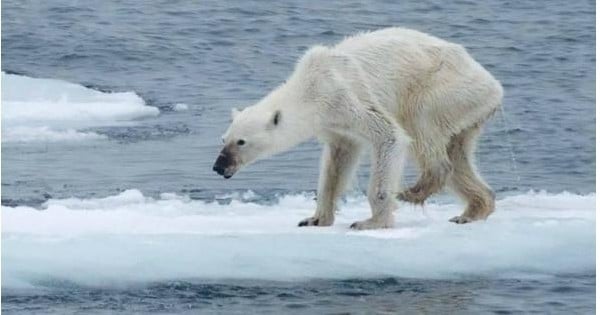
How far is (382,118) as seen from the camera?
1094 cm

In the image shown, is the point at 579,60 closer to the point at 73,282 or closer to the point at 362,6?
the point at 362,6

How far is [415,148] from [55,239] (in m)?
2.33

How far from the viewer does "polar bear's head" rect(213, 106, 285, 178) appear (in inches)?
425

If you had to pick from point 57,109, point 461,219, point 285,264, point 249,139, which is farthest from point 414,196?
point 57,109

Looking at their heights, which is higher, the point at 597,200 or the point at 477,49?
the point at 477,49

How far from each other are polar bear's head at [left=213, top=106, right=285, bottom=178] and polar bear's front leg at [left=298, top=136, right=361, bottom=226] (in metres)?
0.55

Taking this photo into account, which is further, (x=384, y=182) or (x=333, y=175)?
(x=333, y=175)

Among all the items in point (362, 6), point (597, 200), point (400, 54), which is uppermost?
point (362, 6)

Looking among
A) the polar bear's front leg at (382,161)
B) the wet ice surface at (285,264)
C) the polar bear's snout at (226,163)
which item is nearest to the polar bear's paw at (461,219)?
the wet ice surface at (285,264)

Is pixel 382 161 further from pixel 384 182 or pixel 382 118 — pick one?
pixel 382 118

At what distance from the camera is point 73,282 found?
1000 centimetres

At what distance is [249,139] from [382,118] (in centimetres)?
82

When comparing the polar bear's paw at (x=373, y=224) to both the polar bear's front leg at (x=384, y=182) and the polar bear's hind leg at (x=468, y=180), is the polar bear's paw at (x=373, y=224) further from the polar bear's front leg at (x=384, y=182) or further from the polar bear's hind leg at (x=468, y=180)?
the polar bear's hind leg at (x=468, y=180)

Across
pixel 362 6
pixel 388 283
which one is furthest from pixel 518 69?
pixel 388 283
